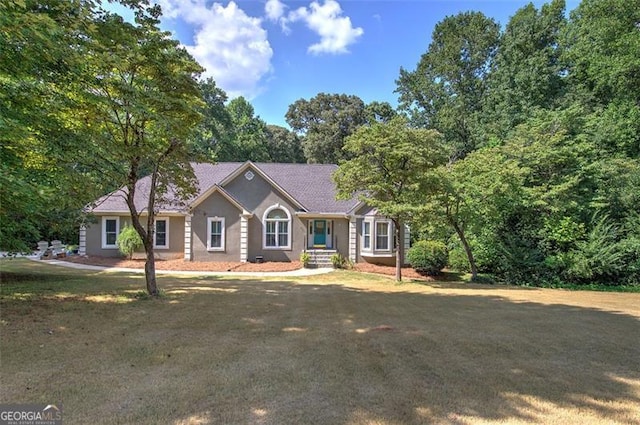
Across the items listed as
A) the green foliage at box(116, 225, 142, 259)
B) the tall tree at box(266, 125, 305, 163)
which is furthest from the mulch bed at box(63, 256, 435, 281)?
the tall tree at box(266, 125, 305, 163)

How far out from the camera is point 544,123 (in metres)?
20.9

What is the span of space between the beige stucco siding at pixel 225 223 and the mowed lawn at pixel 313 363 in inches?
482

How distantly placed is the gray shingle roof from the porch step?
2.40 m

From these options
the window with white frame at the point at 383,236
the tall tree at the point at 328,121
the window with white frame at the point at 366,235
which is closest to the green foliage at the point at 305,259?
the window with white frame at the point at 366,235

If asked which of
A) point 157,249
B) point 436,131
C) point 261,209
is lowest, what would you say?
point 157,249

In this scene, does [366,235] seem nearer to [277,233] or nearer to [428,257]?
[428,257]

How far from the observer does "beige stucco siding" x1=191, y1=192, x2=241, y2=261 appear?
21.7m

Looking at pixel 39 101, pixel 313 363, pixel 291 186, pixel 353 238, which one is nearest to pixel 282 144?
pixel 291 186

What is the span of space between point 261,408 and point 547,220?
738 inches

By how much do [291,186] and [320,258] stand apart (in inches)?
212

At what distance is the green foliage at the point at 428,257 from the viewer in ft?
65.1

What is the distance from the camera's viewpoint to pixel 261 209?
73.7 ft

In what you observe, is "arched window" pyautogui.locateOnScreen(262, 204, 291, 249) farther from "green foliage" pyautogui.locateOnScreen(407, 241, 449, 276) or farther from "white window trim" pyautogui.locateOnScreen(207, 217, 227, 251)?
"green foliage" pyautogui.locateOnScreen(407, 241, 449, 276)

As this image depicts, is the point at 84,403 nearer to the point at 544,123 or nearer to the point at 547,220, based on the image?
the point at 547,220
